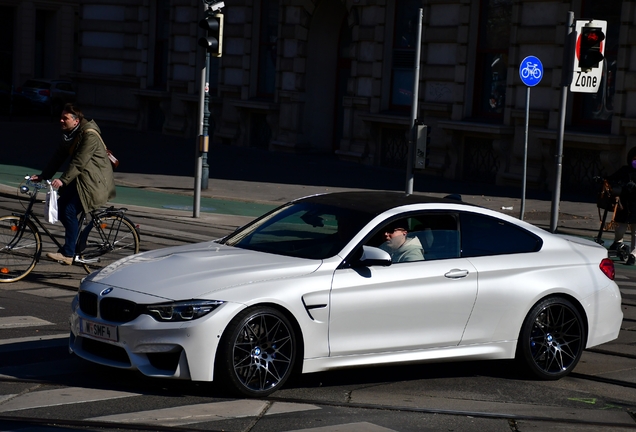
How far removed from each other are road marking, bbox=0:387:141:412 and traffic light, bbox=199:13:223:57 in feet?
36.3

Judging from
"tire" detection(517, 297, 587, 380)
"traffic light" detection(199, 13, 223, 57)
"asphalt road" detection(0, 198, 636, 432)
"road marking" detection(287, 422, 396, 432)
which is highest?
"traffic light" detection(199, 13, 223, 57)

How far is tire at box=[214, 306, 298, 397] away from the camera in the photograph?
6.62 m

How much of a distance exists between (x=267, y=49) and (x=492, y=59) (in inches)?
341

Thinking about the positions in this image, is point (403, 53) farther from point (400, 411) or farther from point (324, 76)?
point (400, 411)

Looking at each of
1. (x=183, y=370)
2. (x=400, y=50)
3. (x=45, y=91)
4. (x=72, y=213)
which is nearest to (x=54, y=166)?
(x=72, y=213)

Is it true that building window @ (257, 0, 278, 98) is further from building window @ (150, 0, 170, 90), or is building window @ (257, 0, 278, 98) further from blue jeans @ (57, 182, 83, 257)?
blue jeans @ (57, 182, 83, 257)

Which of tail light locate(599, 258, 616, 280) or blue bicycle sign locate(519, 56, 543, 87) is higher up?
blue bicycle sign locate(519, 56, 543, 87)

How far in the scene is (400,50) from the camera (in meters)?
26.5

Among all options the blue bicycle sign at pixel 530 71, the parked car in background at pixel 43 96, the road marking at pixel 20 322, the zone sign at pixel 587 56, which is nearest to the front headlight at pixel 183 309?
the road marking at pixel 20 322

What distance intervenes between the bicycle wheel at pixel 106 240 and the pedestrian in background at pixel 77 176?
0.48 feet

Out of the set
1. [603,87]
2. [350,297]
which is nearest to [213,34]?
[603,87]

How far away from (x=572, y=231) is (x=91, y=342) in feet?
39.2

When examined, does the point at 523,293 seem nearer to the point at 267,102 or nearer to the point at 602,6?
the point at 602,6

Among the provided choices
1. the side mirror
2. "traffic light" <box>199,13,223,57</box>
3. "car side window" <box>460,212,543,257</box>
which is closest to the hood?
the side mirror
